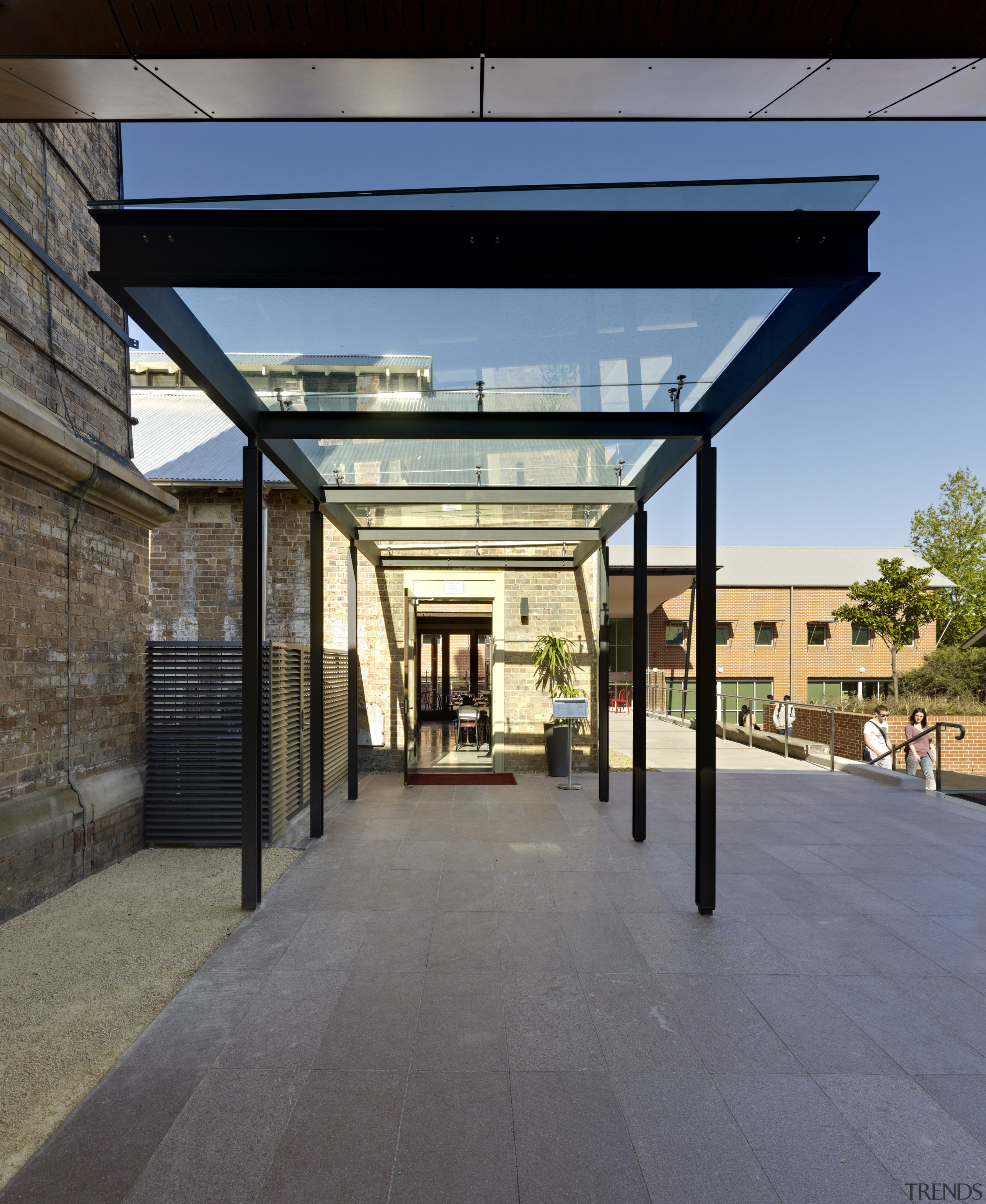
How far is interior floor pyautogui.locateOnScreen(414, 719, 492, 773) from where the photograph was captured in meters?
10.1

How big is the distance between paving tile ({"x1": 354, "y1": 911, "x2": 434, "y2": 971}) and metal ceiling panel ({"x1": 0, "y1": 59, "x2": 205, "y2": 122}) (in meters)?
3.64

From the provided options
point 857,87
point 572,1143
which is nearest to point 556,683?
point 572,1143

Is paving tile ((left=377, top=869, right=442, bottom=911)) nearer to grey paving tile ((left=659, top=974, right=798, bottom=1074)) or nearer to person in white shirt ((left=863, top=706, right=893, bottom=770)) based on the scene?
grey paving tile ((left=659, top=974, right=798, bottom=1074))

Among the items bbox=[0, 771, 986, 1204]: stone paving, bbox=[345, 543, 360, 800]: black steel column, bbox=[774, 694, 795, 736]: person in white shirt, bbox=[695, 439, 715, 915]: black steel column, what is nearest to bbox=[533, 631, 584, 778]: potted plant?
bbox=[345, 543, 360, 800]: black steel column

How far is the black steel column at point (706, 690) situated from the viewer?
4.31 meters

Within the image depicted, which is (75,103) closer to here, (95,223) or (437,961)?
(437,961)

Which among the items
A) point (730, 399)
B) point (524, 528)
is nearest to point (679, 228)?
point (730, 399)

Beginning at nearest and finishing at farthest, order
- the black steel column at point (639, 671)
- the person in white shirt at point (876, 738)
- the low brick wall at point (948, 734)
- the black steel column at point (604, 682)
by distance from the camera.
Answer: the black steel column at point (639, 671) → the black steel column at point (604, 682) → the person in white shirt at point (876, 738) → the low brick wall at point (948, 734)

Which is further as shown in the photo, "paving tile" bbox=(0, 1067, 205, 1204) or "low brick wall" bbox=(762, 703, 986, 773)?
"low brick wall" bbox=(762, 703, 986, 773)

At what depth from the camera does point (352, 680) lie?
8.26m

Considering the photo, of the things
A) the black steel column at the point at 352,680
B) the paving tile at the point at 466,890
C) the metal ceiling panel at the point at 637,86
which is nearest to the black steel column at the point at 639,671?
the paving tile at the point at 466,890

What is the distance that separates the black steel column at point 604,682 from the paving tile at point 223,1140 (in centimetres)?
552

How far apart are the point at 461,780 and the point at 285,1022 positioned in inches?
246

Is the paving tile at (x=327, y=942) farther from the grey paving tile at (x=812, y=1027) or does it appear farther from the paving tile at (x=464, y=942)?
the grey paving tile at (x=812, y=1027)
